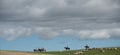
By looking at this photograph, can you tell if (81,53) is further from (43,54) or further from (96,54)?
(43,54)

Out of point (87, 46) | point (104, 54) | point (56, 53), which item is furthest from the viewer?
point (87, 46)

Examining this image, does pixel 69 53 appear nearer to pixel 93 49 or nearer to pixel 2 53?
pixel 93 49

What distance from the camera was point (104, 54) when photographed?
8725 cm

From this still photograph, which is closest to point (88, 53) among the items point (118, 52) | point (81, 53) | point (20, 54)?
point (81, 53)

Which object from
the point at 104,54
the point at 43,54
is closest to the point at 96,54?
the point at 104,54

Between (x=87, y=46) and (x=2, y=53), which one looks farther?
(x=87, y=46)

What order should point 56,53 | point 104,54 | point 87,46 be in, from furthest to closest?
point 87,46
point 56,53
point 104,54

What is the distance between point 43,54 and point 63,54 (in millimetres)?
5474

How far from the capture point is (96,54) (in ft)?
286

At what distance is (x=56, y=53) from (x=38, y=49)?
31.6 feet

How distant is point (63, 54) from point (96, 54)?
9135 mm

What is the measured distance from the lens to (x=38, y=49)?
102688 millimetres

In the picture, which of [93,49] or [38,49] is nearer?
[93,49]

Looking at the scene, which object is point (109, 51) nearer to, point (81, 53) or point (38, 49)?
point (81, 53)
